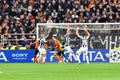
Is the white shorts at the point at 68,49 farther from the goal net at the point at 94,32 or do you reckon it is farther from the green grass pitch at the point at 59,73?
the green grass pitch at the point at 59,73

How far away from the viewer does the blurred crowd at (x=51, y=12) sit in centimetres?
3791

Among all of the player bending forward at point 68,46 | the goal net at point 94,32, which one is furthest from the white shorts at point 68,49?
the goal net at point 94,32

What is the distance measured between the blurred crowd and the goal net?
2168 mm

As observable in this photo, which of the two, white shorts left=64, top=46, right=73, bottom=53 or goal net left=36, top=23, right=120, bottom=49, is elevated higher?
goal net left=36, top=23, right=120, bottom=49

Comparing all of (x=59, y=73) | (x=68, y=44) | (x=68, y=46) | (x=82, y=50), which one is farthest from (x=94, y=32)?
(x=59, y=73)

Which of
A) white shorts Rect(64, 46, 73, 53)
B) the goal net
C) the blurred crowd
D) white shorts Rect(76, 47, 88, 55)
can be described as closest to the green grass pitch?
white shorts Rect(76, 47, 88, 55)

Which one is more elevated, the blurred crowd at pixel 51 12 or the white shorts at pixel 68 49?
the blurred crowd at pixel 51 12

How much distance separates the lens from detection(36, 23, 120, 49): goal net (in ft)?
114

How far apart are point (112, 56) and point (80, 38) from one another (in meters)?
2.45

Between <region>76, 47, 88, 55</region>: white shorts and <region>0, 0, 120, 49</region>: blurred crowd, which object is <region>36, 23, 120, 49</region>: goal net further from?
<region>0, 0, 120, 49</region>: blurred crowd

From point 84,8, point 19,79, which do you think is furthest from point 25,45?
point 19,79

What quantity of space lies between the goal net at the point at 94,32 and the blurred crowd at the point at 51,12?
2168 millimetres

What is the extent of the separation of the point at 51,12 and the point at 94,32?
5.32 metres

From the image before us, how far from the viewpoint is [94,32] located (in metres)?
35.3
